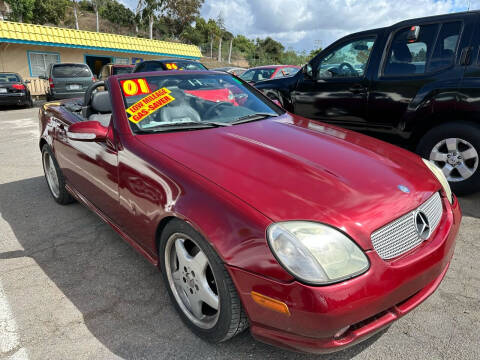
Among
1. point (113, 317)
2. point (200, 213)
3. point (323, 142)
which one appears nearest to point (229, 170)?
point (200, 213)

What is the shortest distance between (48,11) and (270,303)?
53.8m

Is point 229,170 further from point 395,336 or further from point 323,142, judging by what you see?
point 395,336

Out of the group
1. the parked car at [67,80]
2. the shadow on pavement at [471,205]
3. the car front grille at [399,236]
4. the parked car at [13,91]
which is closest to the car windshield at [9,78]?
the parked car at [13,91]

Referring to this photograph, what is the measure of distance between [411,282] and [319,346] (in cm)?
53

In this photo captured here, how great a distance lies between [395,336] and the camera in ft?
6.79

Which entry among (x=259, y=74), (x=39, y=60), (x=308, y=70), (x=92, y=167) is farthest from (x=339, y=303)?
(x=39, y=60)

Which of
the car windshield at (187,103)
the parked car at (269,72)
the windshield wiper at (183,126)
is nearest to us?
the windshield wiper at (183,126)

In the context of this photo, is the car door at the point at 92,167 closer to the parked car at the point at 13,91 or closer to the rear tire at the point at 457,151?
the rear tire at the point at 457,151

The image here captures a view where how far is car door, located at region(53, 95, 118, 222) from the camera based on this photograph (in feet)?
8.73

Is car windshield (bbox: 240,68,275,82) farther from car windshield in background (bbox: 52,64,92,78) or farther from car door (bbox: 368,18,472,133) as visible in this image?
car windshield in background (bbox: 52,64,92,78)

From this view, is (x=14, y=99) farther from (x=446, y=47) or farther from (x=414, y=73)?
(x=446, y=47)

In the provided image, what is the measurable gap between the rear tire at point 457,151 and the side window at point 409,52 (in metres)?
0.74

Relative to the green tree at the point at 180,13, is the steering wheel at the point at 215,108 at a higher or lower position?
lower

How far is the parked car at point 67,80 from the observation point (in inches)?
532
